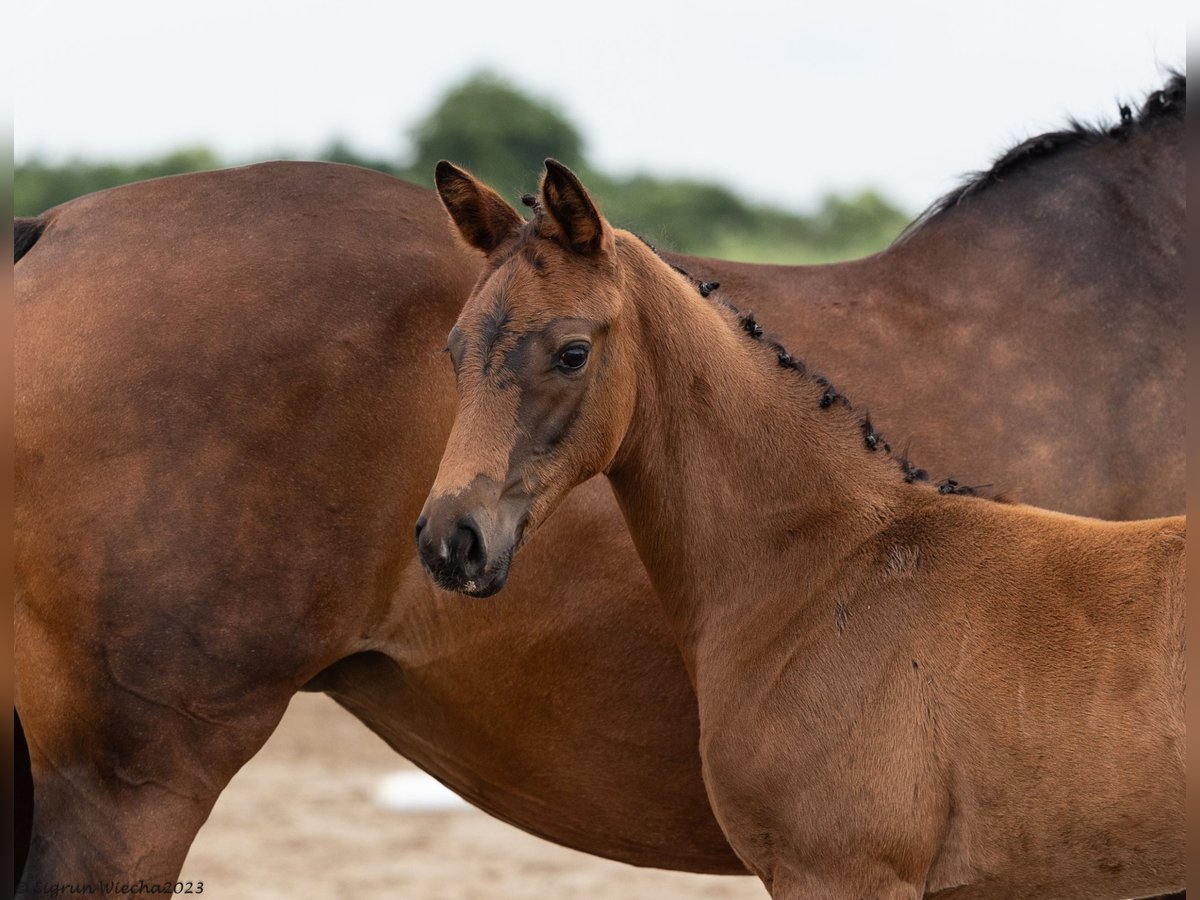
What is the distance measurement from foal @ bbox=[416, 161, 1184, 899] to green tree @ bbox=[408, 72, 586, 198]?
78.0 ft

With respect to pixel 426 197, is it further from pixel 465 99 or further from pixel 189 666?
pixel 465 99

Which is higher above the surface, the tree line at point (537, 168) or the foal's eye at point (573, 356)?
the tree line at point (537, 168)

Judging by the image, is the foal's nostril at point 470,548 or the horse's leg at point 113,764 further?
the horse's leg at point 113,764

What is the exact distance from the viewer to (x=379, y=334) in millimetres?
3740

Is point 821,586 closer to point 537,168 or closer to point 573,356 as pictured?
point 573,356

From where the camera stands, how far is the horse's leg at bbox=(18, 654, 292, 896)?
11.2 ft

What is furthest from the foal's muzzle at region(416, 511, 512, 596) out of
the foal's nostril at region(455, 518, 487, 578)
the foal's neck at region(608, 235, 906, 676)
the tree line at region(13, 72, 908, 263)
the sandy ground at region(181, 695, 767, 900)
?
the tree line at region(13, 72, 908, 263)

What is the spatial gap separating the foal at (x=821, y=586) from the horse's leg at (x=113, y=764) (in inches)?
41.2

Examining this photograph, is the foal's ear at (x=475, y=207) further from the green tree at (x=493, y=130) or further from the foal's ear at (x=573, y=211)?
the green tree at (x=493, y=130)

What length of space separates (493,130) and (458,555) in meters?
28.1

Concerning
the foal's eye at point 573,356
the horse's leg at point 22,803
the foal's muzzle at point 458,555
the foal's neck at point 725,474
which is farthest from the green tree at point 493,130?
the foal's muzzle at point 458,555

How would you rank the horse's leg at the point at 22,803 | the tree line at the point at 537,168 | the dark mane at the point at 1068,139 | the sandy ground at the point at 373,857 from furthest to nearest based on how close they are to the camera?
the tree line at the point at 537,168 < the sandy ground at the point at 373,857 < the dark mane at the point at 1068,139 < the horse's leg at the point at 22,803

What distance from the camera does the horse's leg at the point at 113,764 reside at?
3414mm

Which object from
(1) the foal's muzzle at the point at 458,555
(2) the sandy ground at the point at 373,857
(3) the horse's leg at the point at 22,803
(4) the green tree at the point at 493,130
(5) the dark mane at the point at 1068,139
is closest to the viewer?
(1) the foal's muzzle at the point at 458,555
